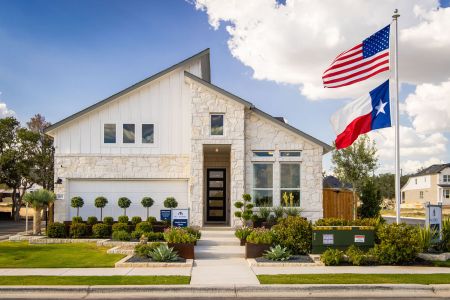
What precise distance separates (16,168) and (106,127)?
15622 mm

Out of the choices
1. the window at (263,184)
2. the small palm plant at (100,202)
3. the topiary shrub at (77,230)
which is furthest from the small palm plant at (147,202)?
the window at (263,184)

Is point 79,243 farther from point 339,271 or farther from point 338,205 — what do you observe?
point 338,205

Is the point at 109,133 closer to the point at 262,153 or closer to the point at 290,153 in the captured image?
the point at 262,153

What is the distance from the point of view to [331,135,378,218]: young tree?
35.3 meters

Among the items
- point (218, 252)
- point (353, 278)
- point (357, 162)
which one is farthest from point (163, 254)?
point (357, 162)

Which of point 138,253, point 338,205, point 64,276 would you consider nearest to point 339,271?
point 138,253

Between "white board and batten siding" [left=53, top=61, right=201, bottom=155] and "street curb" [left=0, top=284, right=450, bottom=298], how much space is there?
13.2 m

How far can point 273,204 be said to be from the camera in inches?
928

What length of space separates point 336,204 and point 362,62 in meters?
11.5

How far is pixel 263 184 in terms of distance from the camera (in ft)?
77.9

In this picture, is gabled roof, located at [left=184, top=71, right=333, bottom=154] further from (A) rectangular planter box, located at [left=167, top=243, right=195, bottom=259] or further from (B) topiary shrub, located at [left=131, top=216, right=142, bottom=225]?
(A) rectangular planter box, located at [left=167, top=243, right=195, bottom=259]

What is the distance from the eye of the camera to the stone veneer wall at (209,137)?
74.6 feet

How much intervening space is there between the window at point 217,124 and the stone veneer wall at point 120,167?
6.18 feet

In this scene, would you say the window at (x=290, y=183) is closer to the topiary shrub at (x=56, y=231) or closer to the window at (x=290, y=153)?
the window at (x=290, y=153)
